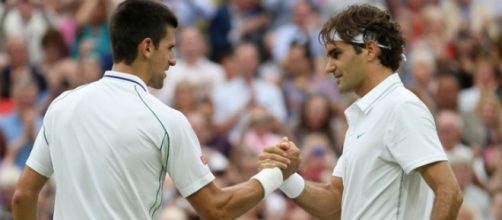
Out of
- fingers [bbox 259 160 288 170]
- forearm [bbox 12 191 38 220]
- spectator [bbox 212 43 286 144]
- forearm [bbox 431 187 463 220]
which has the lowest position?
spectator [bbox 212 43 286 144]

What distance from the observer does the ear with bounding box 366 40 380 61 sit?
7.98 metres

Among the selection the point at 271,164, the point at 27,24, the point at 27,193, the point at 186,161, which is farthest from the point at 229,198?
the point at 27,24

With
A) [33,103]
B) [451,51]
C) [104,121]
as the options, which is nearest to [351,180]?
[104,121]

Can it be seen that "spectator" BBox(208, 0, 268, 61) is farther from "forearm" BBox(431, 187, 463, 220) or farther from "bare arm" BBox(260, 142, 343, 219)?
"forearm" BBox(431, 187, 463, 220)

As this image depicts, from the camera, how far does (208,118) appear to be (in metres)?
15.0

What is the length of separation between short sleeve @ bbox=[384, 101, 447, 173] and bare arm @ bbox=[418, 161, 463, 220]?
0.05 m

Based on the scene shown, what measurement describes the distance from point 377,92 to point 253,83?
7958 millimetres

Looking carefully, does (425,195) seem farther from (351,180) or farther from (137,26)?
(137,26)

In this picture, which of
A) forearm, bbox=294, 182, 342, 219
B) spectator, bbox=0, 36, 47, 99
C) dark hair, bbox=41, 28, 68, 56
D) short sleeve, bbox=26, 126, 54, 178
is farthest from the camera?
dark hair, bbox=41, 28, 68, 56

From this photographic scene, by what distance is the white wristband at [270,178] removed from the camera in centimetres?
808

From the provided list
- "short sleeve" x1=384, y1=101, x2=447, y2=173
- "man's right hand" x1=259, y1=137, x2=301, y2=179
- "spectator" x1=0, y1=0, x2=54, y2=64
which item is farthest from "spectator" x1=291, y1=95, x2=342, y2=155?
A: "short sleeve" x1=384, y1=101, x2=447, y2=173

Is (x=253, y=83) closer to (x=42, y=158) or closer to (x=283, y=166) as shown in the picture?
(x=283, y=166)

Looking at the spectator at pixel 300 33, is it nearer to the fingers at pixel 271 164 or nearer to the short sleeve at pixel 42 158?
the fingers at pixel 271 164

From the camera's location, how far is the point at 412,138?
7602 mm
